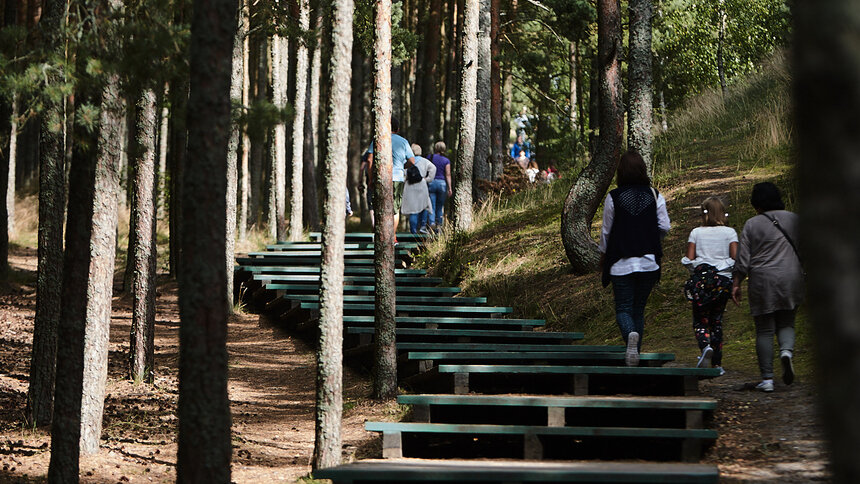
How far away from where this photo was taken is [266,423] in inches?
383

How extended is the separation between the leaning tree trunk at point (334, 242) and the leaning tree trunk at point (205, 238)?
2488mm

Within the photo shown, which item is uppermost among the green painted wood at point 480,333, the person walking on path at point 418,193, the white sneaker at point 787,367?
the person walking on path at point 418,193

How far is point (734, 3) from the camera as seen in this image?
1538 inches

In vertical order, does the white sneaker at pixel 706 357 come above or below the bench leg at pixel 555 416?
above

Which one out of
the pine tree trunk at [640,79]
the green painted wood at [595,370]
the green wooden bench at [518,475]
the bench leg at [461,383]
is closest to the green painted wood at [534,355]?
the green painted wood at [595,370]

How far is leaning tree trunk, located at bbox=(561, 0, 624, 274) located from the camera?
1290 cm

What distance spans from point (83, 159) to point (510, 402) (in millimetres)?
3536

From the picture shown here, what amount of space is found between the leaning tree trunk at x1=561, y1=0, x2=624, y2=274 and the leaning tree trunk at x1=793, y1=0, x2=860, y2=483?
11.1m

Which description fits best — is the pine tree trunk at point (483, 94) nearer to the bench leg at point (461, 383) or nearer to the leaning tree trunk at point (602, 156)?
the leaning tree trunk at point (602, 156)

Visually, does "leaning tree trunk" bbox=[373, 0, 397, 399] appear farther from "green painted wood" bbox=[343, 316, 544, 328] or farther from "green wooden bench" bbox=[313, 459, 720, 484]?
"green wooden bench" bbox=[313, 459, 720, 484]

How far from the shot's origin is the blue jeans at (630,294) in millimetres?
8078

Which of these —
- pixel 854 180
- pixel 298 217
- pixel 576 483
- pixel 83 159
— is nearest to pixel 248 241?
pixel 298 217

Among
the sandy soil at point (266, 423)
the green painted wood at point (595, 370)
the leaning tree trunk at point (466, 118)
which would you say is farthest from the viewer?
the leaning tree trunk at point (466, 118)

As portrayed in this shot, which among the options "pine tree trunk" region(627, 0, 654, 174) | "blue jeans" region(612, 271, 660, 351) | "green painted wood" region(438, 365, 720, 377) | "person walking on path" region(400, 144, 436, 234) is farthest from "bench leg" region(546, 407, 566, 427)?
"person walking on path" region(400, 144, 436, 234)
